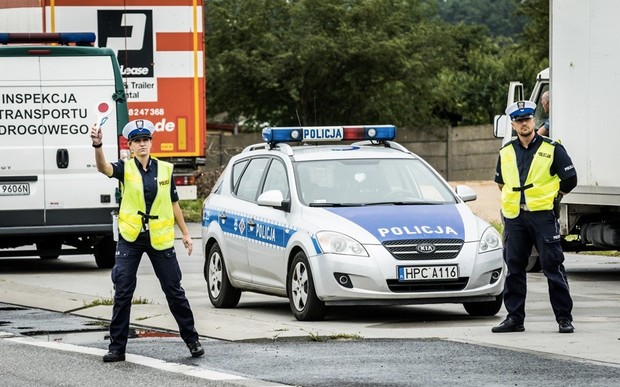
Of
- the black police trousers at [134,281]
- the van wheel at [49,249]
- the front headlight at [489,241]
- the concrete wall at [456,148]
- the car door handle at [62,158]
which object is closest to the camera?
the black police trousers at [134,281]

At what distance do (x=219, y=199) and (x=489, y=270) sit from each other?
11.0ft

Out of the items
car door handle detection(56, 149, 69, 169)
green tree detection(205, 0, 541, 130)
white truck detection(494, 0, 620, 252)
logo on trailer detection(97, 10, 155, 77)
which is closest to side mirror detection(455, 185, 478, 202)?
white truck detection(494, 0, 620, 252)

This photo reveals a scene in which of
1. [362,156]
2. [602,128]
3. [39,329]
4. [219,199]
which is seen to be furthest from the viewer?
[602,128]

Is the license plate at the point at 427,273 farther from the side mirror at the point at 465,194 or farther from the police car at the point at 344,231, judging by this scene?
the side mirror at the point at 465,194

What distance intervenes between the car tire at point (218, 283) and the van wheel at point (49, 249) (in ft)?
16.4

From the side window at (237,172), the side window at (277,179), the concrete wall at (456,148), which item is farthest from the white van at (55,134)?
the concrete wall at (456,148)

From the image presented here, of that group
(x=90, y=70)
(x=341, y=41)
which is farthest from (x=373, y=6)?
(x=90, y=70)

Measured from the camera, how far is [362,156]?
1465 cm

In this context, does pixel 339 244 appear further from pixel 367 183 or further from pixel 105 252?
pixel 105 252

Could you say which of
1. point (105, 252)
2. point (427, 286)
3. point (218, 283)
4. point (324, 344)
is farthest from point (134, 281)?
point (105, 252)

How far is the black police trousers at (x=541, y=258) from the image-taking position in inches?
483

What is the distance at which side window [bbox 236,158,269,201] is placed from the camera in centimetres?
1504

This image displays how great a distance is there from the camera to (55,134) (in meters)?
19.1

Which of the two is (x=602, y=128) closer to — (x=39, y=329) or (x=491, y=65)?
(x=39, y=329)
